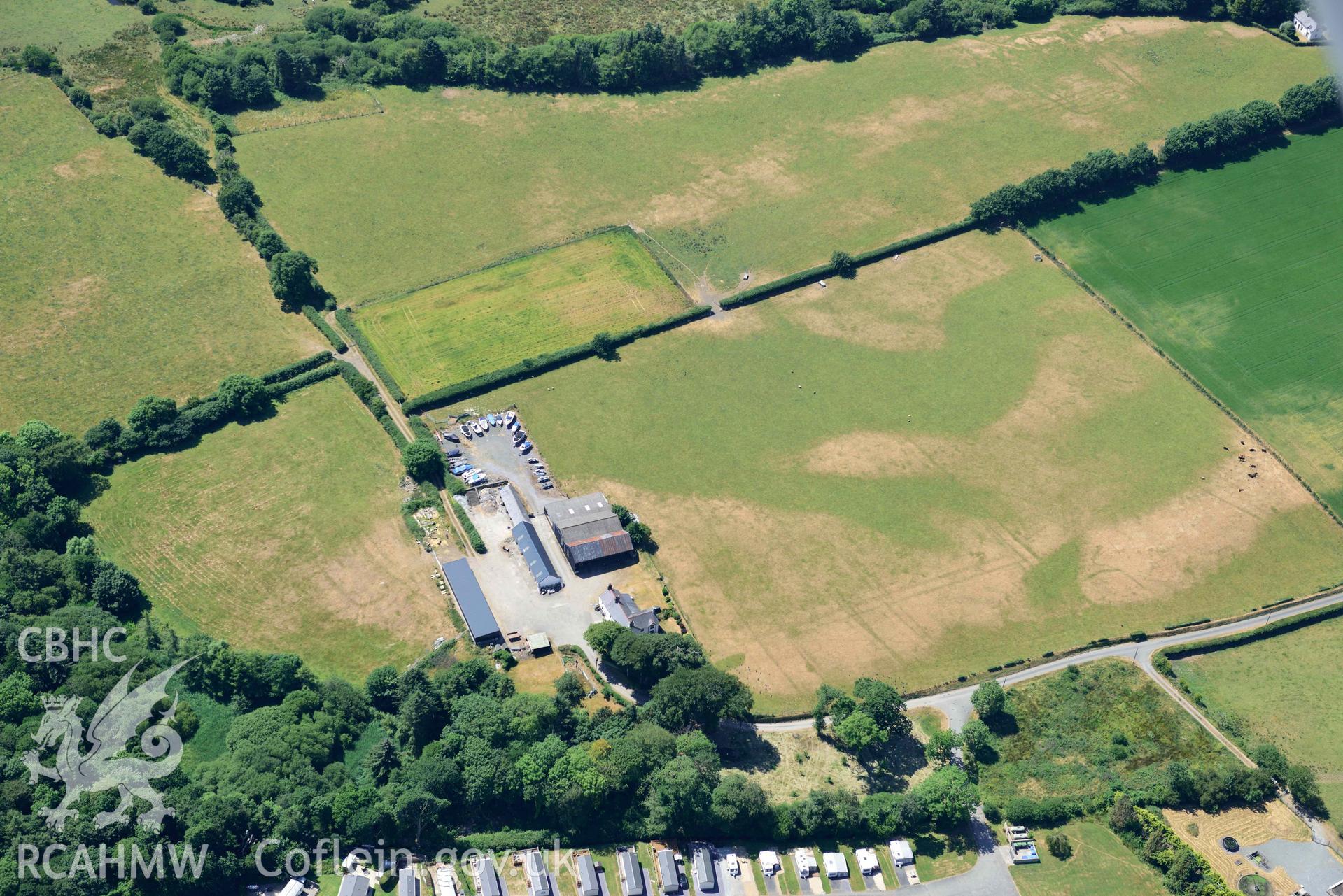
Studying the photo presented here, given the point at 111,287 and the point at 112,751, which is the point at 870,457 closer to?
the point at 112,751

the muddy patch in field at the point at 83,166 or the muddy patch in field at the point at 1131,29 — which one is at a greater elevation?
the muddy patch in field at the point at 1131,29

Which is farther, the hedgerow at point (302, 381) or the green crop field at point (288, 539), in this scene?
the hedgerow at point (302, 381)

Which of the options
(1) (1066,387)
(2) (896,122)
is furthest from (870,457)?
(2) (896,122)

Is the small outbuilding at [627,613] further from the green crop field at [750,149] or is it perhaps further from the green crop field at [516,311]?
the green crop field at [750,149]

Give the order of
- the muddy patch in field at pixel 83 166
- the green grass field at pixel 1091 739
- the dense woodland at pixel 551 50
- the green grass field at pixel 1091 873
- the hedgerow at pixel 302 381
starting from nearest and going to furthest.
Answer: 1. the green grass field at pixel 1091 873
2. the green grass field at pixel 1091 739
3. the hedgerow at pixel 302 381
4. the muddy patch in field at pixel 83 166
5. the dense woodland at pixel 551 50

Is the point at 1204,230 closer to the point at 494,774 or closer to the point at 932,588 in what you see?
the point at 932,588

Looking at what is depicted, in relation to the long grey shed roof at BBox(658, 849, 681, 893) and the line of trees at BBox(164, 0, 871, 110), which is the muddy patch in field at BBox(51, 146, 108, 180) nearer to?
the line of trees at BBox(164, 0, 871, 110)

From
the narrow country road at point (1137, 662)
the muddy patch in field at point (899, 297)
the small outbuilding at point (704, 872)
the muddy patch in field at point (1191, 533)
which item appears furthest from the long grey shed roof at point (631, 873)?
the muddy patch in field at point (899, 297)
